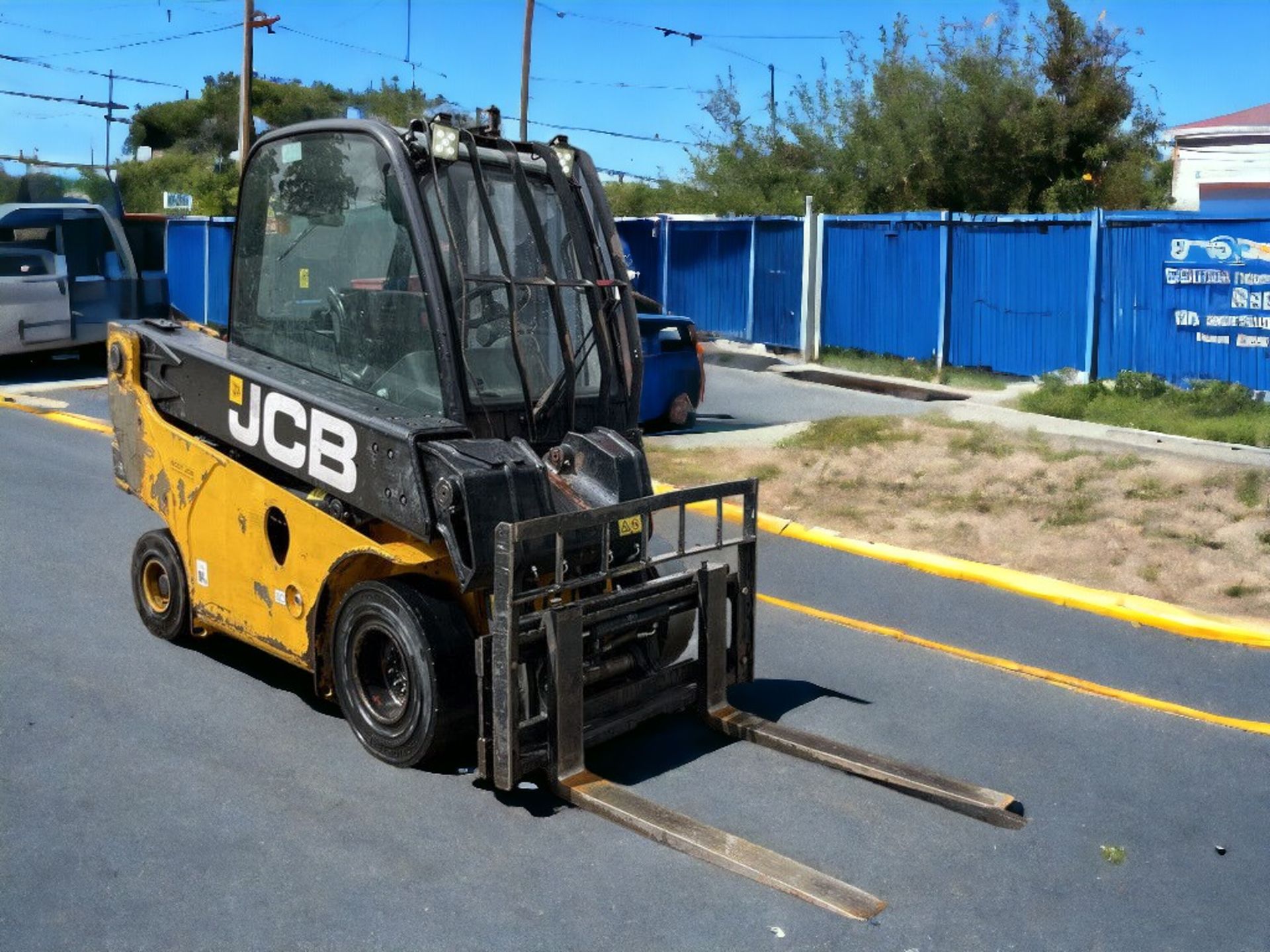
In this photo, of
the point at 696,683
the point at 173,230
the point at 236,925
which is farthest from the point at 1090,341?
the point at 173,230

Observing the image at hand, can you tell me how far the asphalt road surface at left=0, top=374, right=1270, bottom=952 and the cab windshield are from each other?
1.69 meters

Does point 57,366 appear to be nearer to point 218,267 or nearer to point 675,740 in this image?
point 218,267

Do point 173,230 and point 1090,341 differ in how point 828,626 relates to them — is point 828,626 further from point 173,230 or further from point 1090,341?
point 173,230

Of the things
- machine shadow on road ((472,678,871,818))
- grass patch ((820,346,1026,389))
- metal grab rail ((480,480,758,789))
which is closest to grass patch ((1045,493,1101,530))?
machine shadow on road ((472,678,871,818))

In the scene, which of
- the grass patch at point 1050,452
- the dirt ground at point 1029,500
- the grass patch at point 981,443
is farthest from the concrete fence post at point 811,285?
the grass patch at point 1050,452

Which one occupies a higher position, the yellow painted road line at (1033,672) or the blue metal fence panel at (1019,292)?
the blue metal fence panel at (1019,292)

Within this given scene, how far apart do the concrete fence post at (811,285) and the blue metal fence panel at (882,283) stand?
0.09 meters

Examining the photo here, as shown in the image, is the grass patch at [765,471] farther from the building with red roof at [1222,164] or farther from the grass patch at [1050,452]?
the building with red roof at [1222,164]

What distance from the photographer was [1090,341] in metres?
16.9

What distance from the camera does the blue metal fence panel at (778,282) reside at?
2114 cm

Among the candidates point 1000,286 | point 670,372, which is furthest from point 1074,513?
point 1000,286

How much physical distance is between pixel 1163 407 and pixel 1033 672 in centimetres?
853

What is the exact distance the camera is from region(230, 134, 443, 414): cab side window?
5.98 m

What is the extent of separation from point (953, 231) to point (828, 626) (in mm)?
11489
